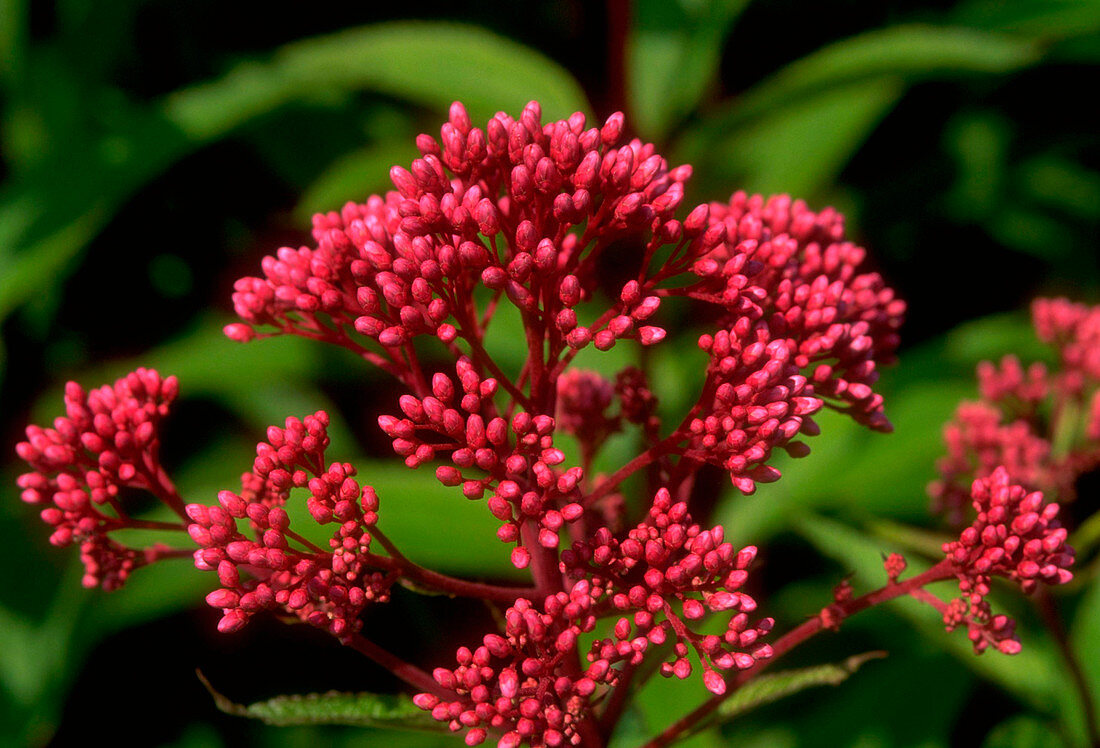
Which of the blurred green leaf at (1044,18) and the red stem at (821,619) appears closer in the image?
the red stem at (821,619)

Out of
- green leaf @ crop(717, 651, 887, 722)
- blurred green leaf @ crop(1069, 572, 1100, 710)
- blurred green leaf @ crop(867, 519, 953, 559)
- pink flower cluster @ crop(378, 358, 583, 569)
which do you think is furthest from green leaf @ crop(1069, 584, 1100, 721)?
pink flower cluster @ crop(378, 358, 583, 569)

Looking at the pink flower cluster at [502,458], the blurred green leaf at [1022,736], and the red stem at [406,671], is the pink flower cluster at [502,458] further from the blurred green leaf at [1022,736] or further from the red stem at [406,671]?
the blurred green leaf at [1022,736]

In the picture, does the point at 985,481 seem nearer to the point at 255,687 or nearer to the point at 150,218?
the point at 255,687

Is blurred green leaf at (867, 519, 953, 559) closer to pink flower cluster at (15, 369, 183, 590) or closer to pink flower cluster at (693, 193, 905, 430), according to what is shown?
pink flower cluster at (693, 193, 905, 430)

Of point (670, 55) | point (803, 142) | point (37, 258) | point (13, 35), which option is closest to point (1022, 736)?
point (803, 142)

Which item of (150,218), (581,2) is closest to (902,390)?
(581,2)

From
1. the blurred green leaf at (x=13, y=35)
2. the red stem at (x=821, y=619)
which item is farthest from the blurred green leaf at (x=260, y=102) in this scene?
the red stem at (x=821, y=619)
